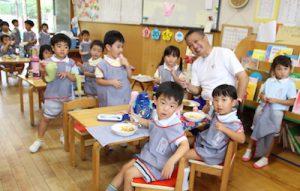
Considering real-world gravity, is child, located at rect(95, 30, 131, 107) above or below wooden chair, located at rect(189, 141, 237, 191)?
above

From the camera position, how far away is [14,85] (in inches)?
228

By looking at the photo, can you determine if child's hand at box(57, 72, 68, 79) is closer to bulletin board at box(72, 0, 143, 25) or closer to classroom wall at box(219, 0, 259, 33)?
classroom wall at box(219, 0, 259, 33)

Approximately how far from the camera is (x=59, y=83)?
288 cm

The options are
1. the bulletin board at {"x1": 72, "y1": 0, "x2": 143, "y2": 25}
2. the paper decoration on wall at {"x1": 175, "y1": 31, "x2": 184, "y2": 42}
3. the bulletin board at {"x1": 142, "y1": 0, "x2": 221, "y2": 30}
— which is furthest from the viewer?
the bulletin board at {"x1": 72, "y1": 0, "x2": 143, "y2": 25}

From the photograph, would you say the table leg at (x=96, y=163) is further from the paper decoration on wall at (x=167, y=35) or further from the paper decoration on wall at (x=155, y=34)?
the paper decoration on wall at (x=155, y=34)

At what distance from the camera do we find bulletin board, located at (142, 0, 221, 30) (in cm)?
407

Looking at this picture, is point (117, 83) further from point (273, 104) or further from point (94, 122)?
point (273, 104)

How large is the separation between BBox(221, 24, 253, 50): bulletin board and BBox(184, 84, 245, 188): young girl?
196 cm

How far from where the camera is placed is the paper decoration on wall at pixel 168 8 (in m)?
4.75

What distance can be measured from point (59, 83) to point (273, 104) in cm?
224

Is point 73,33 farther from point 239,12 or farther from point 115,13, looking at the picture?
point 239,12

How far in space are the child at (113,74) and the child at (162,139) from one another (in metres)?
0.90

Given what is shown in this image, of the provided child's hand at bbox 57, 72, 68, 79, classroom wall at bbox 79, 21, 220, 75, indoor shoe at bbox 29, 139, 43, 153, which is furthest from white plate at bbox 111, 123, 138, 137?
classroom wall at bbox 79, 21, 220, 75

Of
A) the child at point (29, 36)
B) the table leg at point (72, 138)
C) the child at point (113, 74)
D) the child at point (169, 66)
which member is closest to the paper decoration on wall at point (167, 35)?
the child at point (169, 66)
